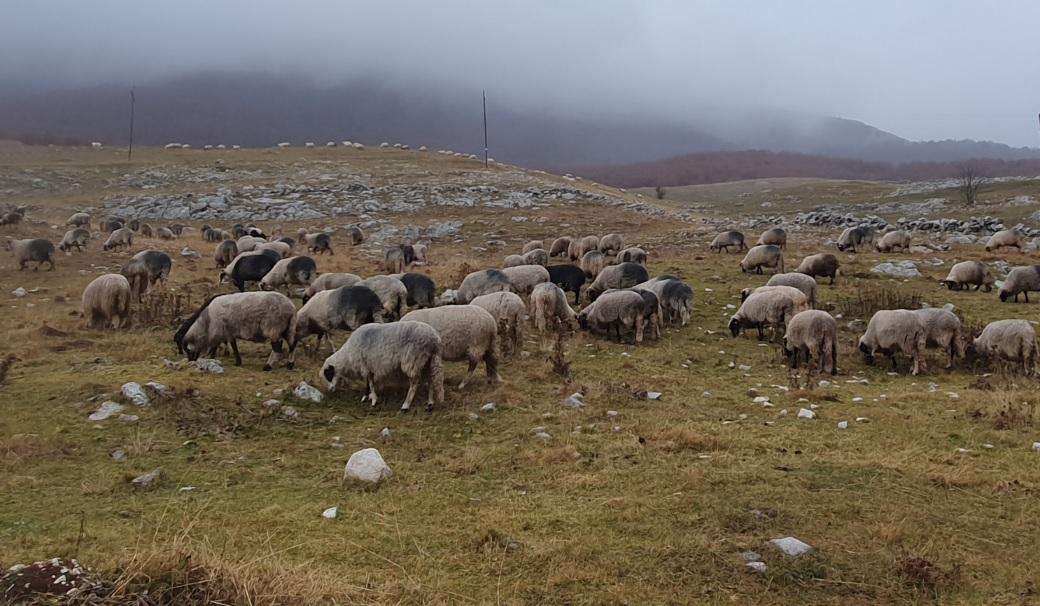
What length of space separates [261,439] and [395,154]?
62616 millimetres

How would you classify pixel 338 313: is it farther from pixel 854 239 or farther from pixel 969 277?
pixel 854 239

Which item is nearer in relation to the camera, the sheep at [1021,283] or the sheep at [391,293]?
the sheep at [391,293]

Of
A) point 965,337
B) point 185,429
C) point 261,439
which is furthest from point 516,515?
point 965,337

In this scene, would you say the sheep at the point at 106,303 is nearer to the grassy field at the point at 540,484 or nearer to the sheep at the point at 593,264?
the grassy field at the point at 540,484

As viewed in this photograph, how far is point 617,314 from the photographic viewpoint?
52.6 feet

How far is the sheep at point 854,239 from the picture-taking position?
30359 mm

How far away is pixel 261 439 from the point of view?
896 centimetres

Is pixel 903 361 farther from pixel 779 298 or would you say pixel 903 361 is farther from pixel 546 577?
pixel 546 577

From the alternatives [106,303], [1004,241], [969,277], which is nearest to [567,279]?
[106,303]

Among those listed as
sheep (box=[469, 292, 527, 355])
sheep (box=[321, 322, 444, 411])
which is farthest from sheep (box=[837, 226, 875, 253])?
sheep (box=[321, 322, 444, 411])

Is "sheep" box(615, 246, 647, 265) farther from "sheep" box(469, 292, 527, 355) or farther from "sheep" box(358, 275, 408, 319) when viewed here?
"sheep" box(469, 292, 527, 355)

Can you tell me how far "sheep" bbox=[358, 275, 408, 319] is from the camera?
16.3 metres

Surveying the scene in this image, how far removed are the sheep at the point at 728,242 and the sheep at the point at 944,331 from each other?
17267 millimetres

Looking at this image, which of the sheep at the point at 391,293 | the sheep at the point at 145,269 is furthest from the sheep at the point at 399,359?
the sheep at the point at 145,269
